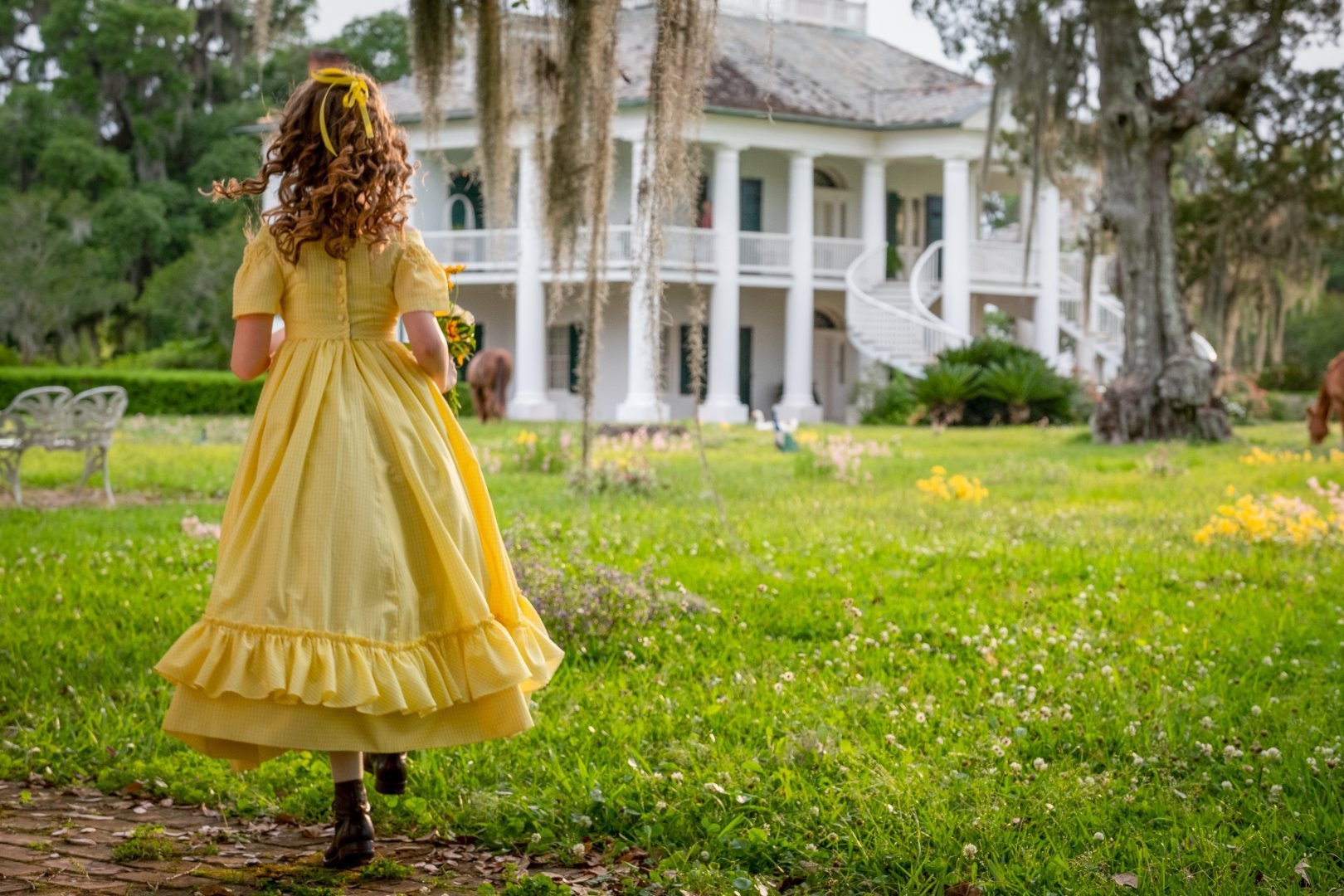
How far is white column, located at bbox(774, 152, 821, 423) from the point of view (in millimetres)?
27609

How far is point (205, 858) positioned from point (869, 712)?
6.42 ft

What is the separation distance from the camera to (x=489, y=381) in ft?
72.5

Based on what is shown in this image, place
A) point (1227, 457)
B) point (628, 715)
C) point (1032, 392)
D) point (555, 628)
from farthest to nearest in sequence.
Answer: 1. point (1032, 392)
2. point (1227, 457)
3. point (555, 628)
4. point (628, 715)

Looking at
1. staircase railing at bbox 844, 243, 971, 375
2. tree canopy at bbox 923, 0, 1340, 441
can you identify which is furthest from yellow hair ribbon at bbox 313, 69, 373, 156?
staircase railing at bbox 844, 243, 971, 375

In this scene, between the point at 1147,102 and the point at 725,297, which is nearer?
the point at 1147,102

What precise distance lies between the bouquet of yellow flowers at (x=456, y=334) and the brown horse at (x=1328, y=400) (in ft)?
32.1

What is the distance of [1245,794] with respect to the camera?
3574 mm

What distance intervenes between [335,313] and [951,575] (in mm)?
3997

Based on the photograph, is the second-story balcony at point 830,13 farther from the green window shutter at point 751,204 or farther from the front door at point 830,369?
the front door at point 830,369

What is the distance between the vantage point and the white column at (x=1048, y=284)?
2875 cm

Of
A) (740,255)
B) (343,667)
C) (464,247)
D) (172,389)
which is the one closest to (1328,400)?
(343,667)

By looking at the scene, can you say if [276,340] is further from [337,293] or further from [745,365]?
[745,365]

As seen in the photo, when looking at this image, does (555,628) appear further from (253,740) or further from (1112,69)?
(1112,69)

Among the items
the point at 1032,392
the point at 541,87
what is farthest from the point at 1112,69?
the point at 541,87
